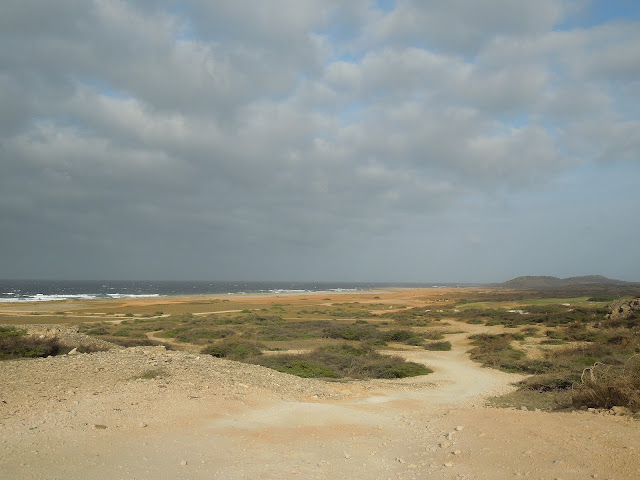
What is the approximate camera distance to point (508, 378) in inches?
680

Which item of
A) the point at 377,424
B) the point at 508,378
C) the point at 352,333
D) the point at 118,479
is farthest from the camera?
the point at 352,333

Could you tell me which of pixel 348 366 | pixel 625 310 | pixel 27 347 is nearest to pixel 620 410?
pixel 348 366

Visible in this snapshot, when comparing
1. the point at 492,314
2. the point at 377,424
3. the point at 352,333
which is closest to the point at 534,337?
the point at 352,333

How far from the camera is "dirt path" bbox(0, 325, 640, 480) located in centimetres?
662

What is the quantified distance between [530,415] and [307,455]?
571 cm

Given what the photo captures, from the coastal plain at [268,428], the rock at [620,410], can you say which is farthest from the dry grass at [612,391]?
the coastal plain at [268,428]

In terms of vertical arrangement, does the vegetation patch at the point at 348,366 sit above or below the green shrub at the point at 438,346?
above

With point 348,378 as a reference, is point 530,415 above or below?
above

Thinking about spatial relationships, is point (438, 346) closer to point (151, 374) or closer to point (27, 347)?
point (151, 374)

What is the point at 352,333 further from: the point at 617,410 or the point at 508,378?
the point at 617,410

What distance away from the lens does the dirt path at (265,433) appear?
662 cm

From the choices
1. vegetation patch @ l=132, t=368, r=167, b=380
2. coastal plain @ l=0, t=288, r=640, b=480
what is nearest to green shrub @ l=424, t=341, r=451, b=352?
coastal plain @ l=0, t=288, r=640, b=480

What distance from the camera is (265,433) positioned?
869 cm

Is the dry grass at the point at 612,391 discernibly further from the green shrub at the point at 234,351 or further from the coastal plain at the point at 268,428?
the green shrub at the point at 234,351
